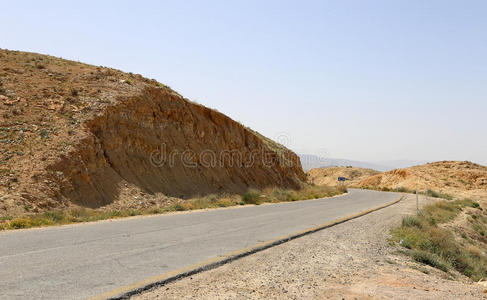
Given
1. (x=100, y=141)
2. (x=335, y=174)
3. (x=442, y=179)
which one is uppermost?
(x=100, y=141)

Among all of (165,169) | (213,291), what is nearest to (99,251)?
(213,291)

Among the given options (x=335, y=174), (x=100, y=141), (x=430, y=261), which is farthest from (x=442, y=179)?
(x=430, y=261)

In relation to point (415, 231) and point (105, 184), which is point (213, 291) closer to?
point (415, 231)

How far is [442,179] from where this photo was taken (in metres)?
64.8

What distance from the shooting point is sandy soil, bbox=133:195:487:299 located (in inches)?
217

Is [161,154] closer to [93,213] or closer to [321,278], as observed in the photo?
[93,213]

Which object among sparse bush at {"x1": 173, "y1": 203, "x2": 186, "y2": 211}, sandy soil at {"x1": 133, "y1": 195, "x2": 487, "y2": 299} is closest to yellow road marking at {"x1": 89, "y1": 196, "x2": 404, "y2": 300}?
sandy soil at {"x1": 133, "y1": 195, "x2": 487, "y2": 299}

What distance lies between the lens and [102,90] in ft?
80.7

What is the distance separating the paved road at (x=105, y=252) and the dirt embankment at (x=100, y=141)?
6132 mm

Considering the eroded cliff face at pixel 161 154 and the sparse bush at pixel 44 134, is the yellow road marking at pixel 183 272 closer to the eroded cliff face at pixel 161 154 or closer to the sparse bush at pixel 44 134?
the eroded cliff face at pixel 161 154

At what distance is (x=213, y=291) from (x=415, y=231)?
10.4 m

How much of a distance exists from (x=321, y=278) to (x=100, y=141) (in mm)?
17705

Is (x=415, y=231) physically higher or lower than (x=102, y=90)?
lower

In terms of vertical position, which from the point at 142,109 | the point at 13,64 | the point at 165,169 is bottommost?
the point at 165,169
